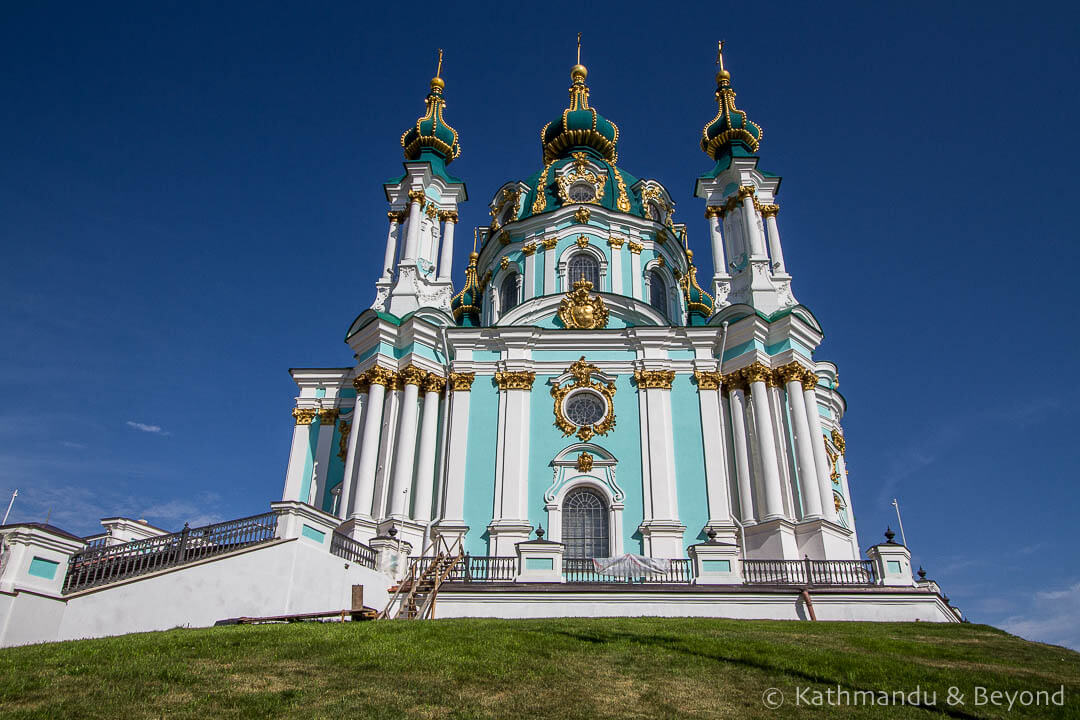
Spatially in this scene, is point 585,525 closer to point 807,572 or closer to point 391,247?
point 807,572

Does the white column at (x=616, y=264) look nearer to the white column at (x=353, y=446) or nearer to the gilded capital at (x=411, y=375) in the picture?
the gilded capital at (x=411, y=375)

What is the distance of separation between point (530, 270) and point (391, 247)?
5.39 m

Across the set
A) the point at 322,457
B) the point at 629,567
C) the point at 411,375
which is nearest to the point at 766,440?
the point at 629,567

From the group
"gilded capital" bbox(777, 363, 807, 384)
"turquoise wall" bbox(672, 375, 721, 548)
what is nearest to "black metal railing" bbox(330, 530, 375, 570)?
"turquoise wall" bbox(672, 375, 721, 548)

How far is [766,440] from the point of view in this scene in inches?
922

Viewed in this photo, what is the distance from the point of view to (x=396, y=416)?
24.6 meters

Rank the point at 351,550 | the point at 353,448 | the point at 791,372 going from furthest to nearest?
the point at 353,448
the point at 791,372
the point at 351,550

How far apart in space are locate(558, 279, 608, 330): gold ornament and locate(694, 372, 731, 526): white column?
13.2 feet

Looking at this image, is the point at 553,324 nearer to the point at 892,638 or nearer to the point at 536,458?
the point at 536,458

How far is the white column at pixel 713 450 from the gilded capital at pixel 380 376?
9.73 m

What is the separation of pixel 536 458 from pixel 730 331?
754 cm

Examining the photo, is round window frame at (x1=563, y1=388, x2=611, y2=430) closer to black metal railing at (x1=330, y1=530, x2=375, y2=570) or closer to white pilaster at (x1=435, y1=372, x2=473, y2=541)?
white pilaster at (x1=435, y1=372, x2=473, y2=541)

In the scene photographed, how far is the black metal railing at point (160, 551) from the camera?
1245 cm

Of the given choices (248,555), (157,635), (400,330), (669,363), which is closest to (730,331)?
(669,363)
